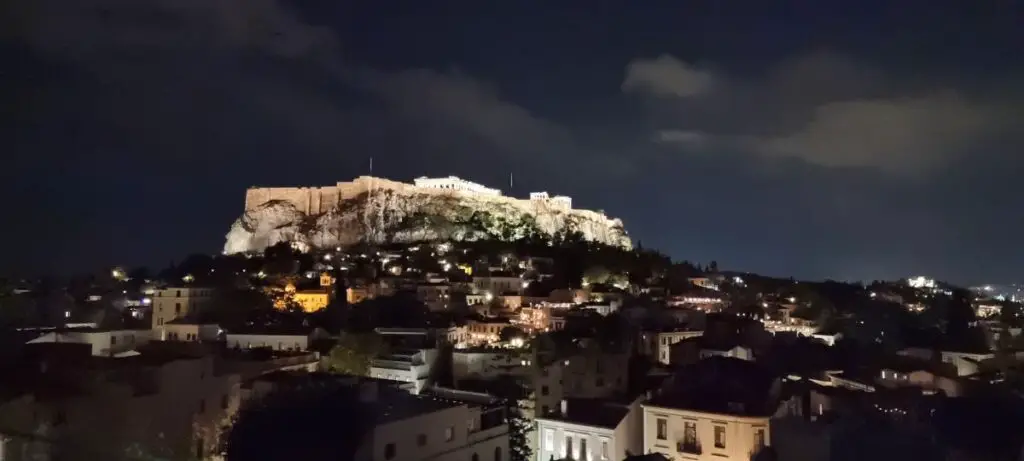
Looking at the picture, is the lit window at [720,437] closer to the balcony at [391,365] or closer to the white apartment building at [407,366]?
the white apartment building at [407,366]

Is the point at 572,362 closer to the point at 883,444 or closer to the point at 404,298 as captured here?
the point at 883,444

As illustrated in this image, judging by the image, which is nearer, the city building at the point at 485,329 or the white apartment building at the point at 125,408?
the white apartment building at the point at 125,408

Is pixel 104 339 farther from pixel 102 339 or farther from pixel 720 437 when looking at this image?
pixel 720 437

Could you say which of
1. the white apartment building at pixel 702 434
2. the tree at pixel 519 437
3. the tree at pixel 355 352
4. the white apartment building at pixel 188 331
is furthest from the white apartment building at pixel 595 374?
the white apartment building at pixel 188 331

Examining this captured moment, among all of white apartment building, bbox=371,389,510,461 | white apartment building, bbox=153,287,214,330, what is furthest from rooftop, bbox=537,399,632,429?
white apartment building, bbox=153,287,214,330

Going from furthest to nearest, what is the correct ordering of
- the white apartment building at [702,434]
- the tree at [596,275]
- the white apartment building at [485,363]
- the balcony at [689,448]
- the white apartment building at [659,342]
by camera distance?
the tree at [596,275] < the white apartment building at [659,342] < the white apartment building at [485,363] < the balcony at [689,448] < the white apartment building at [702,434]

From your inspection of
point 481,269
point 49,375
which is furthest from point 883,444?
point 481,269

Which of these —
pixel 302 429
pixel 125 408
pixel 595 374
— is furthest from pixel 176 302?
pixel 302 429

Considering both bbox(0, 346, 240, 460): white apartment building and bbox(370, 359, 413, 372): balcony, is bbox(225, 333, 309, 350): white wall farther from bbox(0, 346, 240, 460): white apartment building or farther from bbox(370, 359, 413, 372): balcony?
bbox(0, 346, 240, 460): white apartment building
